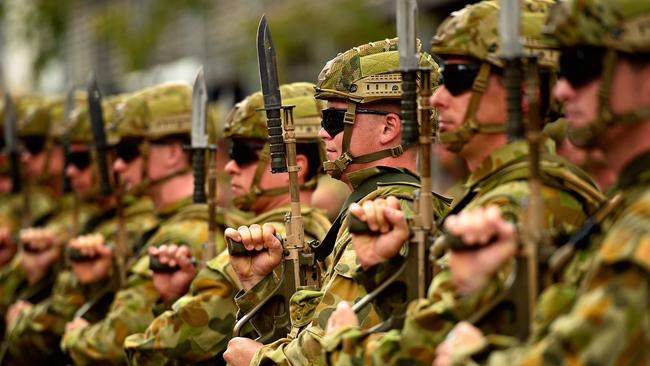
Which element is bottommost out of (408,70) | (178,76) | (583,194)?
(178,76)

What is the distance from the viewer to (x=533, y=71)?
5.79 meters

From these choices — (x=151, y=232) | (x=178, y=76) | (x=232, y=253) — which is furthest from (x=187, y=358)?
(x=178, y=76)

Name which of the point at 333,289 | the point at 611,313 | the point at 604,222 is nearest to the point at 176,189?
the point at 333,289

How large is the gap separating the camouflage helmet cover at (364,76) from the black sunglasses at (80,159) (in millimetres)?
5381

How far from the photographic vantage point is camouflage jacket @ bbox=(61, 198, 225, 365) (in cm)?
1015

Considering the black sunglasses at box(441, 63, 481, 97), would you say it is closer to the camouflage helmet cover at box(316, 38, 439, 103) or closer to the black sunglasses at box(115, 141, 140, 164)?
the camouflage helmet cover at box(316, 38, 439, 103)

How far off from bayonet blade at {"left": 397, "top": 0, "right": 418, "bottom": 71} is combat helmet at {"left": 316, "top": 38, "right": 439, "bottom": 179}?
1.14 metres

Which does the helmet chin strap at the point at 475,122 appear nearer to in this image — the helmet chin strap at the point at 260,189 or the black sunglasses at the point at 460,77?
the black sunglasses at the point at 460,77

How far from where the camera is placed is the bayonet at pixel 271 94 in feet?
26.3

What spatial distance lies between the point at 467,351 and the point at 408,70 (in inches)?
67.3

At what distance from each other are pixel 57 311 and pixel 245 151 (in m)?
3.20

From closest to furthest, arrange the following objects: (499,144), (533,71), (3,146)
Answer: (533,71)
(499,144)
(3,146)

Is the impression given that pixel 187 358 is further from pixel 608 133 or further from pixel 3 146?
pixel 3 146

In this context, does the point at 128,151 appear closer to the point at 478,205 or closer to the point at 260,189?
the point at 260,189
